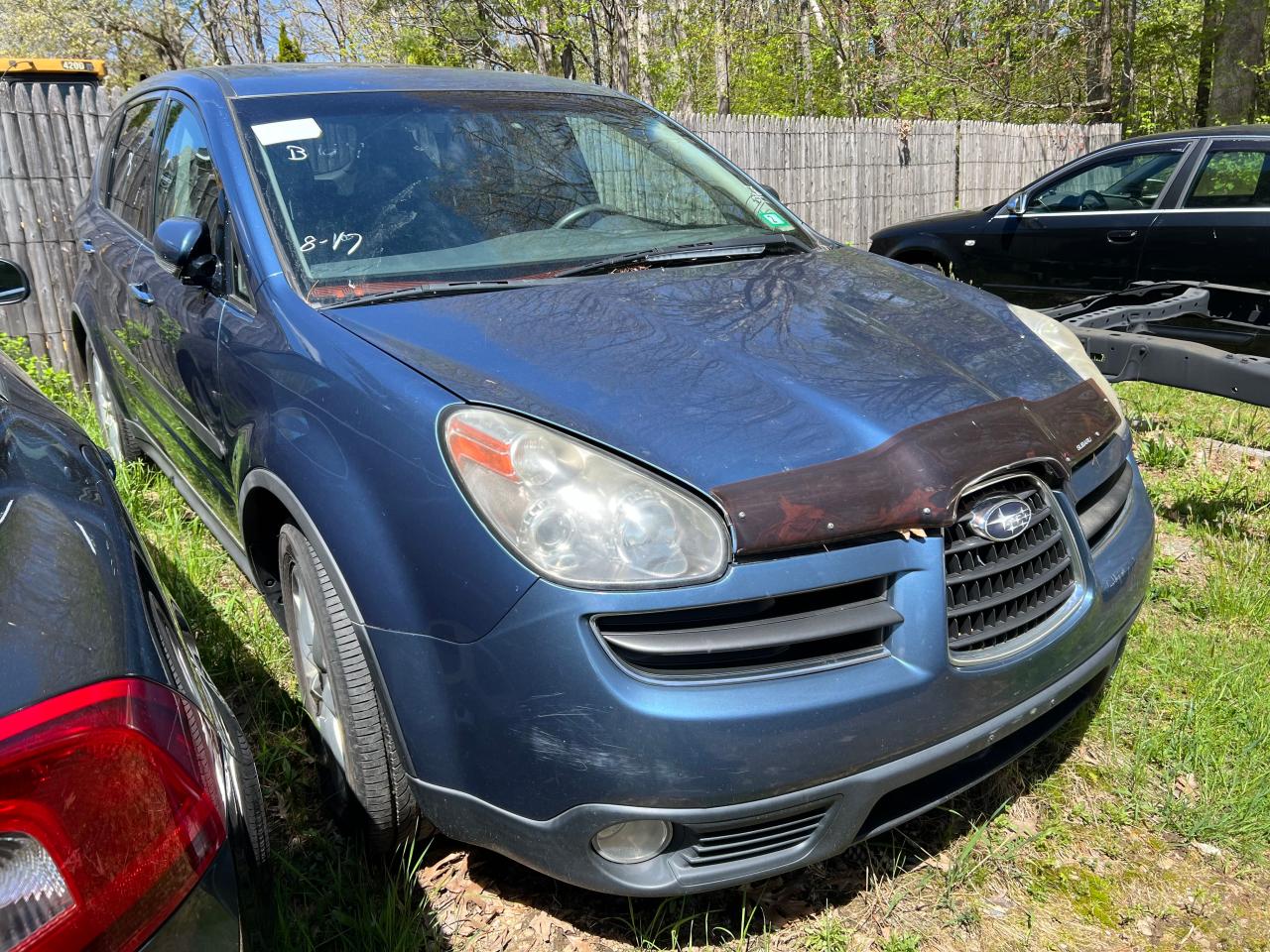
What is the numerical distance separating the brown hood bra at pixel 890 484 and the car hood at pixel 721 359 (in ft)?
0.11

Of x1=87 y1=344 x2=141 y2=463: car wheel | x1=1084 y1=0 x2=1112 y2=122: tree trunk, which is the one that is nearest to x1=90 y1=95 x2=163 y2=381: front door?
x1=87 y1=344 x2=141 y2=463: car wheel

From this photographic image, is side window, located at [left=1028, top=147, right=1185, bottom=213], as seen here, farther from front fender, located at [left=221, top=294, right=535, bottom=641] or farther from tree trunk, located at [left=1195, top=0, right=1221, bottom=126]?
tree trunk, located at [left=1195, top=0, right=1221, bottom=126]

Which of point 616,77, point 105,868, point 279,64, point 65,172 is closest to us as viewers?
point 105,868

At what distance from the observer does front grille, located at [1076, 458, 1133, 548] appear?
2.24 metres

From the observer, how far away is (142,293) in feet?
11.0

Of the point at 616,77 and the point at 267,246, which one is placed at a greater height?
the point at 616,77

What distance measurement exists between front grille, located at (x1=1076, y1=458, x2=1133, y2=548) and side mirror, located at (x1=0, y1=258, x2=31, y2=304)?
278cm

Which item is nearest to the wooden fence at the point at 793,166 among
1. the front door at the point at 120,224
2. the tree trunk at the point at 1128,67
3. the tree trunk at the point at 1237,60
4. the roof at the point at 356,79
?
the tree trunk at the point at 1237,60

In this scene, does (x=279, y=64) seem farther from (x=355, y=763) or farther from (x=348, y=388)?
(x=355, y=763)

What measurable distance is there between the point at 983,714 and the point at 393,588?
3.81 feet

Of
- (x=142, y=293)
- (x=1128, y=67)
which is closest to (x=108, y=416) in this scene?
(x=142, y=293)

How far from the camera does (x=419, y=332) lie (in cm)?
220

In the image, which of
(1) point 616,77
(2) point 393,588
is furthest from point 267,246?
(1) point 616,77

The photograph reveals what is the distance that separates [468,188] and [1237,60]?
16775 millimetres
